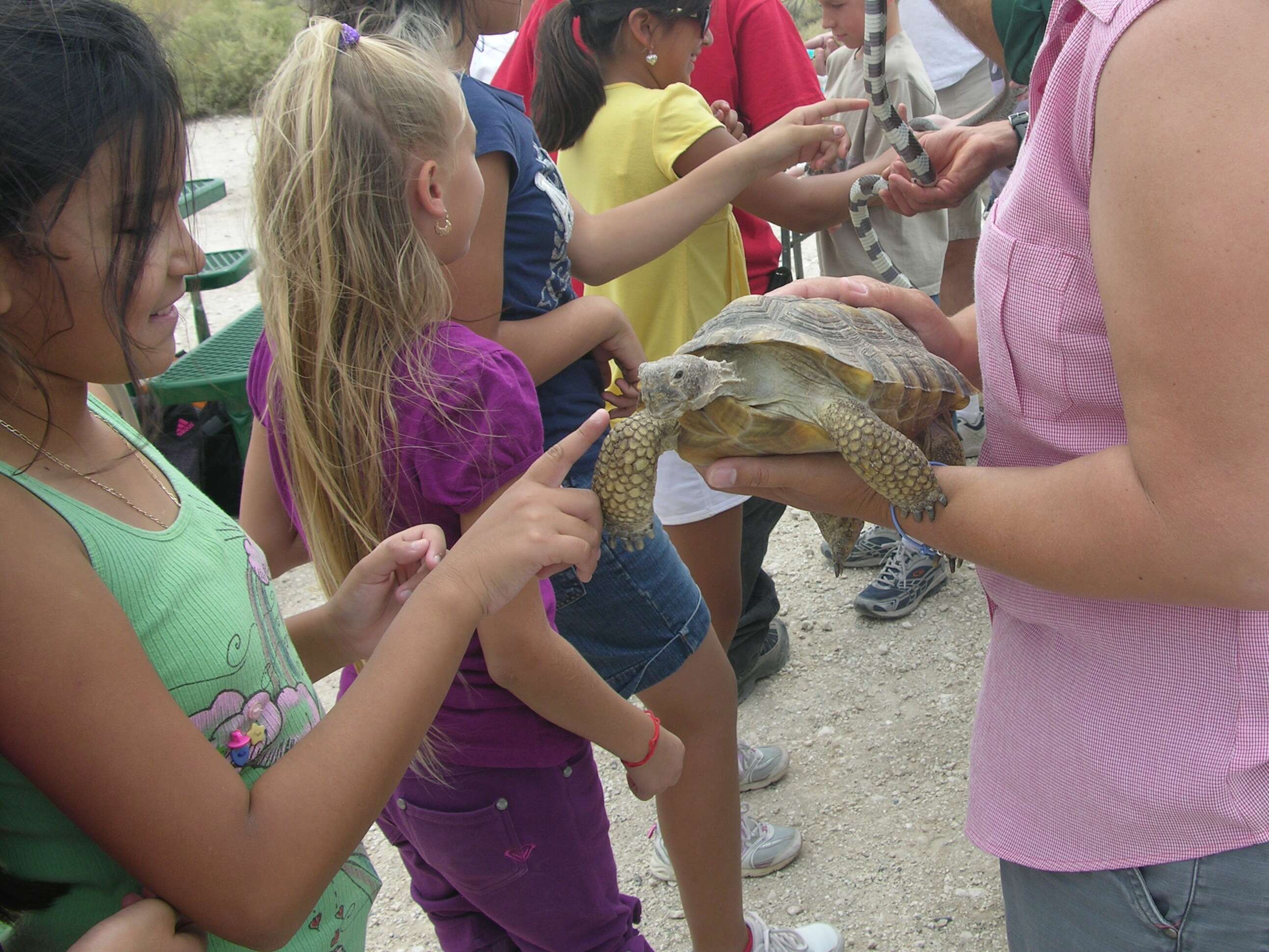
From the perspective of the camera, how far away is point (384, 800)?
126 cm

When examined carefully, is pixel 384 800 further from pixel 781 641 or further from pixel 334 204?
pixel 781 641

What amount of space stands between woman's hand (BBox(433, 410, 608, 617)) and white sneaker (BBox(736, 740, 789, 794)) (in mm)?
2126

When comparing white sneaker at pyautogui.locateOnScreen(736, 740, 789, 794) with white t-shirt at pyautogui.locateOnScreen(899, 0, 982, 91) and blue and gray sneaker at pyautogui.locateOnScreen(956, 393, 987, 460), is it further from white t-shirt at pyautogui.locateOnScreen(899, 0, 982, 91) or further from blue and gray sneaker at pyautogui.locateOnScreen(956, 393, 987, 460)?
white t-shirt at pyautogui.locateOnScreen(899, 0, 982, 91)

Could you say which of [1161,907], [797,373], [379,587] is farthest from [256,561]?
[1161,907]

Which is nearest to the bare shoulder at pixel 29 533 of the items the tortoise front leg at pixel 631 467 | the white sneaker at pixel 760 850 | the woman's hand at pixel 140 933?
the woman's hand at pixel 140 933

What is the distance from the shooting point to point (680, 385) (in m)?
1.73

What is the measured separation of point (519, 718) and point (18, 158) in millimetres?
1280

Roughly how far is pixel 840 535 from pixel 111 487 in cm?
150

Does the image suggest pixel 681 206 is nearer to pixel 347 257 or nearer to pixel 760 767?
pixel 347 257

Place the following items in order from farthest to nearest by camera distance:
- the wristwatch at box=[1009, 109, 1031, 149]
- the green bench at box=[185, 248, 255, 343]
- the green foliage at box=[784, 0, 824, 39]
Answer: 1. the green foliage at box=[784, 0, 824, 39]
2. the green bench at box=[185, 248, 255, 343]
3. the wristwatch at box=[1009, 109, 1031, 149]

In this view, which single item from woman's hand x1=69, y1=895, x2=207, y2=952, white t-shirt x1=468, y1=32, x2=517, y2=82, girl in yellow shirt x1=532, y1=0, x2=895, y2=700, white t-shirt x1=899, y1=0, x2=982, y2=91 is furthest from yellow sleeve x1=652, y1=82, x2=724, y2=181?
white t-shirt x1=899, y1=0, x2=982, y2=91

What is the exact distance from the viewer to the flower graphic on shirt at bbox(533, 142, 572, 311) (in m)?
2.21

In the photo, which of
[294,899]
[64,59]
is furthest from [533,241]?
[294,899]

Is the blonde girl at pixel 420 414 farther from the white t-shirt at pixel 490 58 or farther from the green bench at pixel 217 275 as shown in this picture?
the green bench at pixel 217 275
